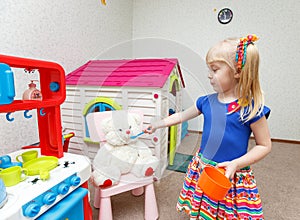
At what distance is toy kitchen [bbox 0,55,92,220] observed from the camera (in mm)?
439

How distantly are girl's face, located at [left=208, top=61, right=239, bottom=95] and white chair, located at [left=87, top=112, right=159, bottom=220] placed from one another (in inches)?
18.6

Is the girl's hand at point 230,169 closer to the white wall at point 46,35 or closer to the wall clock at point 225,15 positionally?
the white wall at point 46,35

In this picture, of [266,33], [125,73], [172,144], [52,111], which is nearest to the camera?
[52,111]

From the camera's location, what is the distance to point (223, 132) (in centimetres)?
59

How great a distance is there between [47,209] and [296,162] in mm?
1719

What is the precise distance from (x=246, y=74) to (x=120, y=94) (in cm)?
73

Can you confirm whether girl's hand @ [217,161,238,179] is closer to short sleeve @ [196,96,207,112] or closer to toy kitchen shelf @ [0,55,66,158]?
short sleeve @ [196,96,207,112]

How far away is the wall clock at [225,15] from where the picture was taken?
76.9 inches

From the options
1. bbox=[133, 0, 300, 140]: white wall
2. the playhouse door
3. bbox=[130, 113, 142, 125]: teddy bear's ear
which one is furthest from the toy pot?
bbox=[133, 0, 300, 140]: white wall

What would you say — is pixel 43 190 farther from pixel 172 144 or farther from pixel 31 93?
pixel 172 144

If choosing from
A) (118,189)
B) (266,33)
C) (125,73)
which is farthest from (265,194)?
(266,33)

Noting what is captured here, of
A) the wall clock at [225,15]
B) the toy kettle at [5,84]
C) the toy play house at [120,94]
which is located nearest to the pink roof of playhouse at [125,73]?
the toy play house at [120,94]

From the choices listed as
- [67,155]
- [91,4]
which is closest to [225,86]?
[67,155]

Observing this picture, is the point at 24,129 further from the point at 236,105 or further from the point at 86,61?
the point at 236,105
